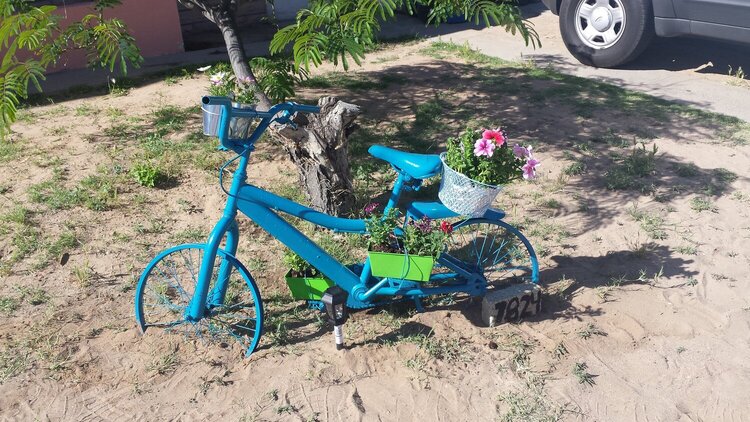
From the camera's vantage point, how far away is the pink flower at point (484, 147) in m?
3.72

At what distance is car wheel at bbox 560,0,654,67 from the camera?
8.16 meters

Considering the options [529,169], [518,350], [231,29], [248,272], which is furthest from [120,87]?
[518,350]

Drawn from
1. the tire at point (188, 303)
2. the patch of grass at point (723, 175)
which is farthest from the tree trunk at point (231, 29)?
the patch of grass at point (723, 175)

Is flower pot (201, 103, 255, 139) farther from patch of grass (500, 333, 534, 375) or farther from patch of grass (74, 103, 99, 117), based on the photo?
patch of grass (74, 103, 99, 117)

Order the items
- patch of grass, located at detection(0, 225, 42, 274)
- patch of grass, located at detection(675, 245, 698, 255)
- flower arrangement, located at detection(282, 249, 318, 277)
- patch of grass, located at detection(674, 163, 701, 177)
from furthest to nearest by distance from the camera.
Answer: patch of grass, located at detection(674, 163, 701, 177) < patch of grass, located at detection(675, 245, 698, 255) < patch of grass, located at detection(0, 225, 42, 274) < flower arrangement, located at detection(282, 249, 318, 277)

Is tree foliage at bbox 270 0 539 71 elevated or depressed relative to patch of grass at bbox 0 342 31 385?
elevated

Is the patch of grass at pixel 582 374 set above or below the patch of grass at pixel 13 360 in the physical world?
below

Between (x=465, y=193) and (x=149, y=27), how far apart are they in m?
6.24

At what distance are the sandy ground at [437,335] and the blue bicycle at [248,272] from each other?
150 mm

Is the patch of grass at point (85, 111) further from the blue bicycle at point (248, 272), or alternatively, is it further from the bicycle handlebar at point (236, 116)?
the bicycle handlebar at point (236, 116)

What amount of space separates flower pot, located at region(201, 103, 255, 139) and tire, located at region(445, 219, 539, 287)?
149 centimetres

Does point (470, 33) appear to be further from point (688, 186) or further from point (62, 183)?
point (62, 183)

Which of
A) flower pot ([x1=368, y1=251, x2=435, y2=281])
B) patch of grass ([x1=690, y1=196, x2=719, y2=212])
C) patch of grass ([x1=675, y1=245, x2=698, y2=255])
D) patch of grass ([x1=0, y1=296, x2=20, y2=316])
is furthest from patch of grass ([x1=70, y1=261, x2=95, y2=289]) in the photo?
patch of grass ([x1=690, y1=196, x2=719, y2=212])

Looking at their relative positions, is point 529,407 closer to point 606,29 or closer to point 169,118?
point 169,118
